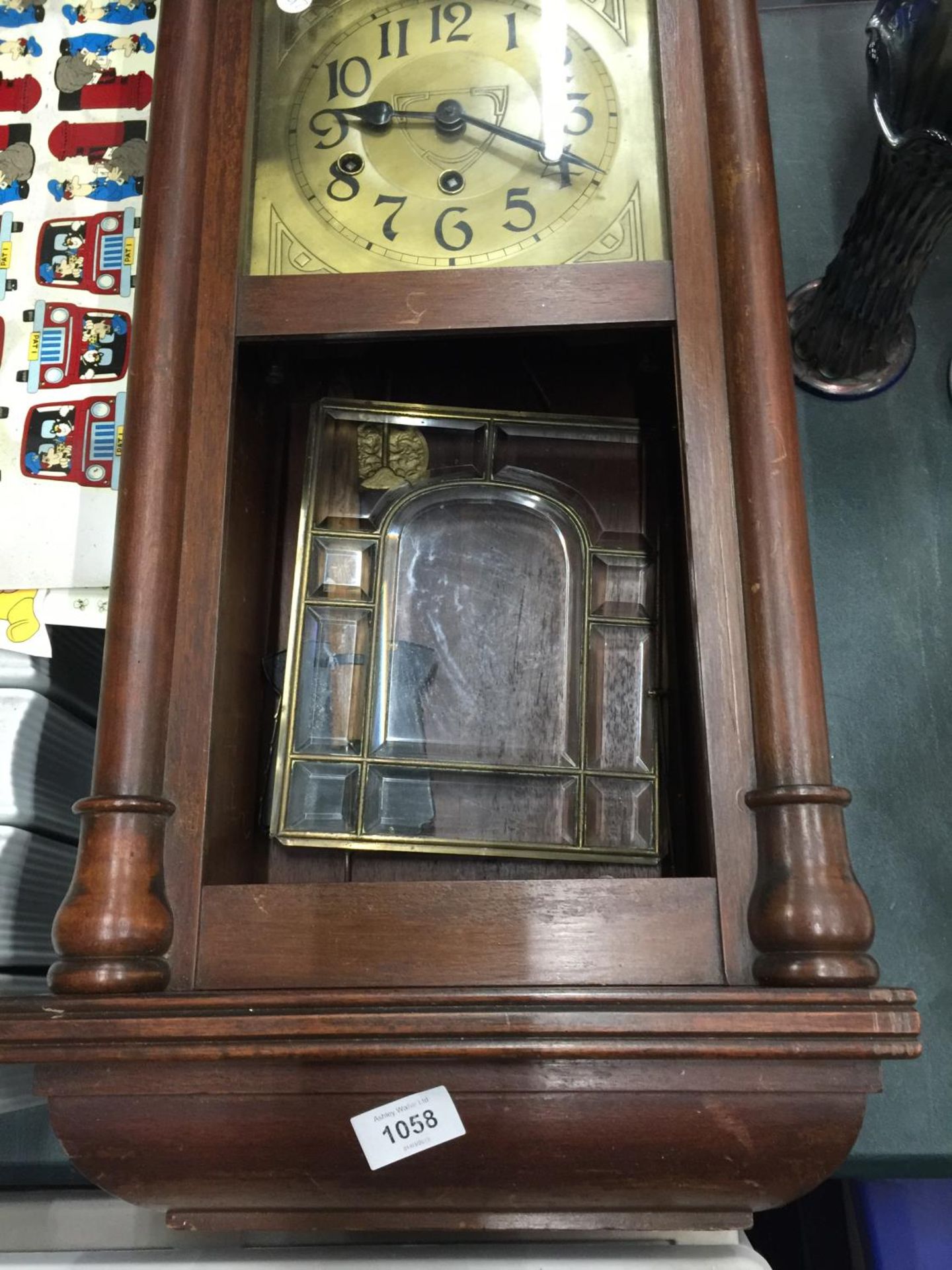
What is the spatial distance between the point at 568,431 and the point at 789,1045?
0.52 m

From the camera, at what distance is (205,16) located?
0.84m

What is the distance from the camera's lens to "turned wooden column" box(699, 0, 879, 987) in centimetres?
62

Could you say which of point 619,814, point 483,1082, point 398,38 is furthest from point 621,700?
point 398,38

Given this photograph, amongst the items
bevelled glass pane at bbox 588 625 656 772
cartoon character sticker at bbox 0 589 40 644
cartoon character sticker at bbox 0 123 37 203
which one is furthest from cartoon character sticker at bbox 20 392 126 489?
bevelled glass pane at bbox 588 625 656 772

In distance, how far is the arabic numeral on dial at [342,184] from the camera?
85cm

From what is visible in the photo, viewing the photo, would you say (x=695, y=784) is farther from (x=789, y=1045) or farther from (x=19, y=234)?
(x=19, y=234)

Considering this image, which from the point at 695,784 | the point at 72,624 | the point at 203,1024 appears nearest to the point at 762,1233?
the point at 695,784

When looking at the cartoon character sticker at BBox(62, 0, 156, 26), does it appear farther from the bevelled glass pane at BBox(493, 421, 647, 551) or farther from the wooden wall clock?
the bevelled glass pane at BBox(493, 421, 647, 551)

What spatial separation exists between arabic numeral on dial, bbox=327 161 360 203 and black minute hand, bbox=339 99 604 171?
0.05m

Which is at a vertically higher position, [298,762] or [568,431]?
[568,431]

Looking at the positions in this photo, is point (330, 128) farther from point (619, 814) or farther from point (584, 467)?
point (619, 814)

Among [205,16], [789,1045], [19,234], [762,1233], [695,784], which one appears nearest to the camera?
[789,1045]

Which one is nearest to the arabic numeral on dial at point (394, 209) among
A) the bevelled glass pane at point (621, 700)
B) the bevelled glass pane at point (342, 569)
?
the bevelled glass pane at point (342, 569)

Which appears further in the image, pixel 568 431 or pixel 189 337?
pixel 568 431
